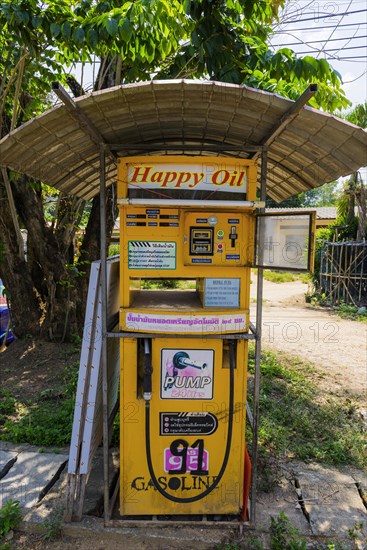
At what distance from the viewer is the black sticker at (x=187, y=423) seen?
110 inches

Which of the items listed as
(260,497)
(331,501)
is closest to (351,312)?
(331,501)

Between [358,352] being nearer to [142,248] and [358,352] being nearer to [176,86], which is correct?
[142,248]

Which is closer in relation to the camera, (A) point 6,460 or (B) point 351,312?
(A) point 6,460

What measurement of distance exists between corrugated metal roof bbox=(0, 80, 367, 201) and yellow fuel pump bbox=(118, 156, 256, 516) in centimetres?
26

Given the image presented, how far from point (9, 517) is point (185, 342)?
1.71 m

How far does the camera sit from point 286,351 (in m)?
7.64

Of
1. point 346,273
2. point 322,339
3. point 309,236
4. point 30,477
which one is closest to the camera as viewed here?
point 309,236

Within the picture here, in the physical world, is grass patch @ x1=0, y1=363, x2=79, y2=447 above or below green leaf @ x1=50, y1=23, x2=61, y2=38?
below

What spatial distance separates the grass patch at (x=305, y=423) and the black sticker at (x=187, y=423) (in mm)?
1213

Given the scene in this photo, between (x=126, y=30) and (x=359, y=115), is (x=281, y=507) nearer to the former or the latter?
(x=126, y=30)

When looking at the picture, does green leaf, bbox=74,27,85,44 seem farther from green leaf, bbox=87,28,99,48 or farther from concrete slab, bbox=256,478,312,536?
concrete slab, bbox=256,478,312,536

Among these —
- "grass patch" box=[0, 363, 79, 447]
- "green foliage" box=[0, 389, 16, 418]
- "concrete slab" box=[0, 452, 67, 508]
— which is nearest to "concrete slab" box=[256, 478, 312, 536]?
"concrete slab" box=[0, 452, 67, 508]

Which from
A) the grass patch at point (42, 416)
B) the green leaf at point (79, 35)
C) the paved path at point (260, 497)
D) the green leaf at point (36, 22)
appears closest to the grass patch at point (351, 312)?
A: the paved path at point (260, 497)

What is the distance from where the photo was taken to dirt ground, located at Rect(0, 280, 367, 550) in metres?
2.77
